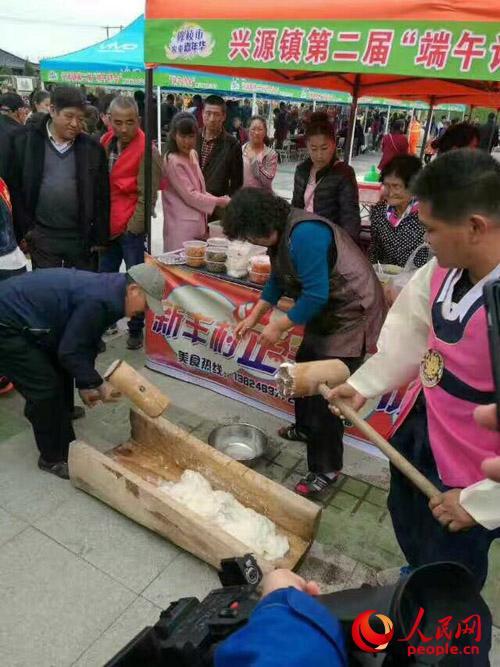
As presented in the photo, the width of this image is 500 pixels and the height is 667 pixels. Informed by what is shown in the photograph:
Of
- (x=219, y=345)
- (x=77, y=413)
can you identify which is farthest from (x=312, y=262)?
(x=77, y=413)

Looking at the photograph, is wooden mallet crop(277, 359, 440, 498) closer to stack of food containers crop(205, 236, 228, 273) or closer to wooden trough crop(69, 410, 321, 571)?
wooden trough crop(69, 410, 321, 571)

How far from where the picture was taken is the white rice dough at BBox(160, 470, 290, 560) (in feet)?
7.88

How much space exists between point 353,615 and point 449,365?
80cm

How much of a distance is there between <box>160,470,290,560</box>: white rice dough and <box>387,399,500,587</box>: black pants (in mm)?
699

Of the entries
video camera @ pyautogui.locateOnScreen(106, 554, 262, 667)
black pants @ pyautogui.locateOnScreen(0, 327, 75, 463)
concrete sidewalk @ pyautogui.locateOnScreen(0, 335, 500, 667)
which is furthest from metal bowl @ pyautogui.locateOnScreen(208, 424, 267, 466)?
video camera @ pyautogui.locateOnScreen(106, 554, 262, 667)

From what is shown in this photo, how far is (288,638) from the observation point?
84 centimetres

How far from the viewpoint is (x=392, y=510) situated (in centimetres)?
197

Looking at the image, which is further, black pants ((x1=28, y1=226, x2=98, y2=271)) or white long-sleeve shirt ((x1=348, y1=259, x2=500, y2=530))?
black pants ((x1=28, y1=226, x2=98, y2=271))

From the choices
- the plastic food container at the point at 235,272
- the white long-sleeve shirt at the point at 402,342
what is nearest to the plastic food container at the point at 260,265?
the plastic food container at the point at 235,272

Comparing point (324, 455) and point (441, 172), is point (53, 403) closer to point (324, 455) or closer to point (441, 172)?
point (324, 455)

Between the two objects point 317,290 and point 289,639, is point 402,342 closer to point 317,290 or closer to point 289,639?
point 317,290

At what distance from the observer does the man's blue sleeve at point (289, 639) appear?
2.67 feet

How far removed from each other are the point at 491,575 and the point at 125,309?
2280 millimetres

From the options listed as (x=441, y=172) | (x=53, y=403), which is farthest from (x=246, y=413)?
(x=441, y=172)
